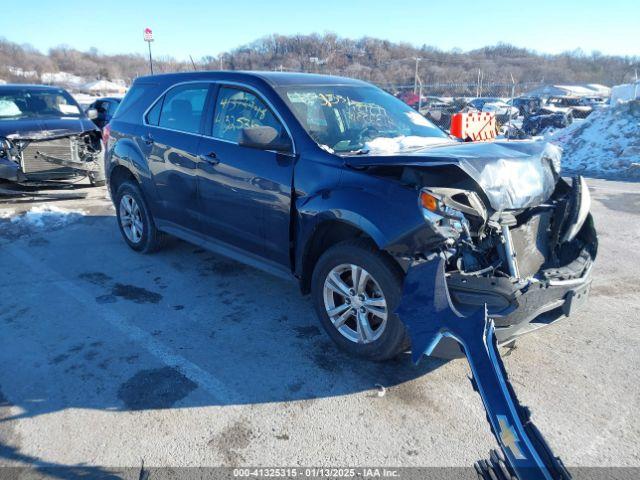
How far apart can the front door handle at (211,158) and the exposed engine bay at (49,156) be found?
17.7 ft

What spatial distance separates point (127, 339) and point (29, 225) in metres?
4.19

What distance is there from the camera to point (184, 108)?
16.1 ft

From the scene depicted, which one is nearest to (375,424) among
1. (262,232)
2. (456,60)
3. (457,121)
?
(262,232)

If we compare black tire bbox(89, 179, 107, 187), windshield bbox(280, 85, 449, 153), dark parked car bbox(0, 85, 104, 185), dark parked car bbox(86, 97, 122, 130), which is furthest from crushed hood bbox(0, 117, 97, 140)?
windshield bbox(280, 85, 449, 153)

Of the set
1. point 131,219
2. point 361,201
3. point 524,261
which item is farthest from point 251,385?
point 131,219

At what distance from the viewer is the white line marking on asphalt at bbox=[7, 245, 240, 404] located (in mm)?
3213

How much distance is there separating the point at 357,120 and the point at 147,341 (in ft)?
7.94

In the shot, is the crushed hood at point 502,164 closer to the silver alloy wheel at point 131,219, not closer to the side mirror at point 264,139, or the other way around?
the side mirror at point 264,139

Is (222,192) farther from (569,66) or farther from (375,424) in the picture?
(569,66)

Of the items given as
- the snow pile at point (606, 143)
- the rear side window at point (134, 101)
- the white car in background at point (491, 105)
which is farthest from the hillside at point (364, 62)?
the rear side window at point (134, 101)

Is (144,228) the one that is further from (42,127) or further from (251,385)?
(42,127)

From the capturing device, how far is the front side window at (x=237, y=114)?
407 cm

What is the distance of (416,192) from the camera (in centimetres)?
305

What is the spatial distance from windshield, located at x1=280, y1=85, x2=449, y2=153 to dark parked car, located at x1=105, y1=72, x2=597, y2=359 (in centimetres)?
2
